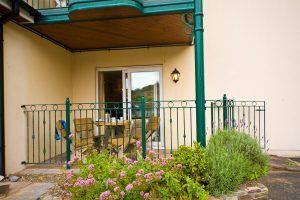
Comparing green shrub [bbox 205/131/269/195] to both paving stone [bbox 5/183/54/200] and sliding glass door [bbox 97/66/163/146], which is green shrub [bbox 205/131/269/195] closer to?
paving stone [bbox 5/183/54/200]

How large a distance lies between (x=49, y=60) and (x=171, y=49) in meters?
2.85

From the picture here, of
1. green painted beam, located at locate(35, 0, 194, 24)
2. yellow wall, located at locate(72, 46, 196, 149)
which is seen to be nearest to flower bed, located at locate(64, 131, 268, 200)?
green painted beam, located at locate(35, 0, 194, 24)

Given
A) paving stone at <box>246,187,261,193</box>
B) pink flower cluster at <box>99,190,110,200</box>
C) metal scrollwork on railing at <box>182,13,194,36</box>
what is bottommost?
paving stone at <box>246,187,261,193</box>

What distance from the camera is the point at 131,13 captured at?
396 cm

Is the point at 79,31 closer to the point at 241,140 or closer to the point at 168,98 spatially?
the point at 168,98

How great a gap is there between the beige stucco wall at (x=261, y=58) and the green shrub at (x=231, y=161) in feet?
8.62

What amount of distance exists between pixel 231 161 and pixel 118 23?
3.02 meters

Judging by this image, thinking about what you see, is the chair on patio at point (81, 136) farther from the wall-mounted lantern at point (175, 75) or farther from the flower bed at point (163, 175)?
the wall-mounted lantern at point (175, 75)

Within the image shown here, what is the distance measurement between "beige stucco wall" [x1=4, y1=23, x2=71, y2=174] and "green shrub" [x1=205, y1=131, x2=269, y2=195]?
10.5 ft

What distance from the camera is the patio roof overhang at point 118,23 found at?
381 cm

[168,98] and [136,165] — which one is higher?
[168,98]

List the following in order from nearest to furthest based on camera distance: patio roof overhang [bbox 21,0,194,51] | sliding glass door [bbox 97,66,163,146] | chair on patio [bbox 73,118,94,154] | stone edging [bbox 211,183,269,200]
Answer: stone edging [bbox 211,183,269,200] < patio roof overhang [bbox 21,0,194,51] < chair on patio [bbox 73,118,94,154] < sliding glass door [bbox 97,66,163,146]

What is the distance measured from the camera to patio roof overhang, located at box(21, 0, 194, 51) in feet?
12.5

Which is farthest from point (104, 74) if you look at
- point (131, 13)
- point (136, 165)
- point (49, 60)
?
point (136, 165)
